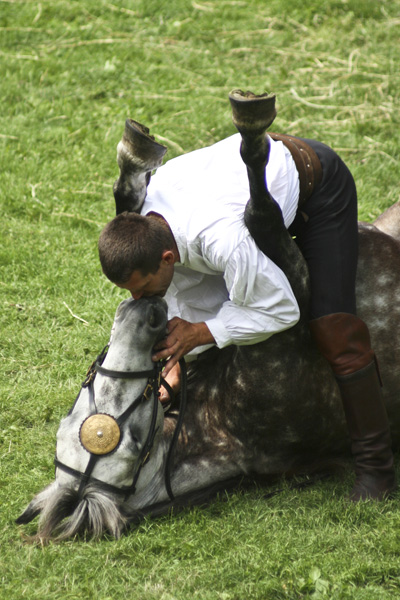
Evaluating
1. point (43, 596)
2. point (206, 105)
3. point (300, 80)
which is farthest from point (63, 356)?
point (300, 80)

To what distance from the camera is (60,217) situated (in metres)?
6.55

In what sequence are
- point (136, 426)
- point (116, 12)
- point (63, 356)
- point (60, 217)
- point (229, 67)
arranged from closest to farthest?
point (136, 426) < point (63, 356) < point (60, 217) < point (229, 67) < point (116, 12)

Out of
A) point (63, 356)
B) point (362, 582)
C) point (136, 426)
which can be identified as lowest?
point (63, 356)

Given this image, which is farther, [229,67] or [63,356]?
[229,67]

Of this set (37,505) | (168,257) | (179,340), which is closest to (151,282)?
(168,257)

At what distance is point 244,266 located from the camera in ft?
11.2

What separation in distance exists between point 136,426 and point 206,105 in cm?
486

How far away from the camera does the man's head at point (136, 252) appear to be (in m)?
3.31

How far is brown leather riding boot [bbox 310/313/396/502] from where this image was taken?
367 cm

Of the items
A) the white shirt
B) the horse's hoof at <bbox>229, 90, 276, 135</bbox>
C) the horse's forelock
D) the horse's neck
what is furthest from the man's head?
the horse's forelock

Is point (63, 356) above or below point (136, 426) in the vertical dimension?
below

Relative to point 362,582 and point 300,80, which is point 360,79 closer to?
point 300,80

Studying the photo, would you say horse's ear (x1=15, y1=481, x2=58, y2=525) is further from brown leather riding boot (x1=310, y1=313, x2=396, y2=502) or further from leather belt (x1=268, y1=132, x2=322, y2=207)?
leather belt (x1=268, y1=132, x2=322, y2=207)

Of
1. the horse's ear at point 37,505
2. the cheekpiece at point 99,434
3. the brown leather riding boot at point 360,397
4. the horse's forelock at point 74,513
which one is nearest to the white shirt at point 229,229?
the brown leather riding boot at point 360,397
